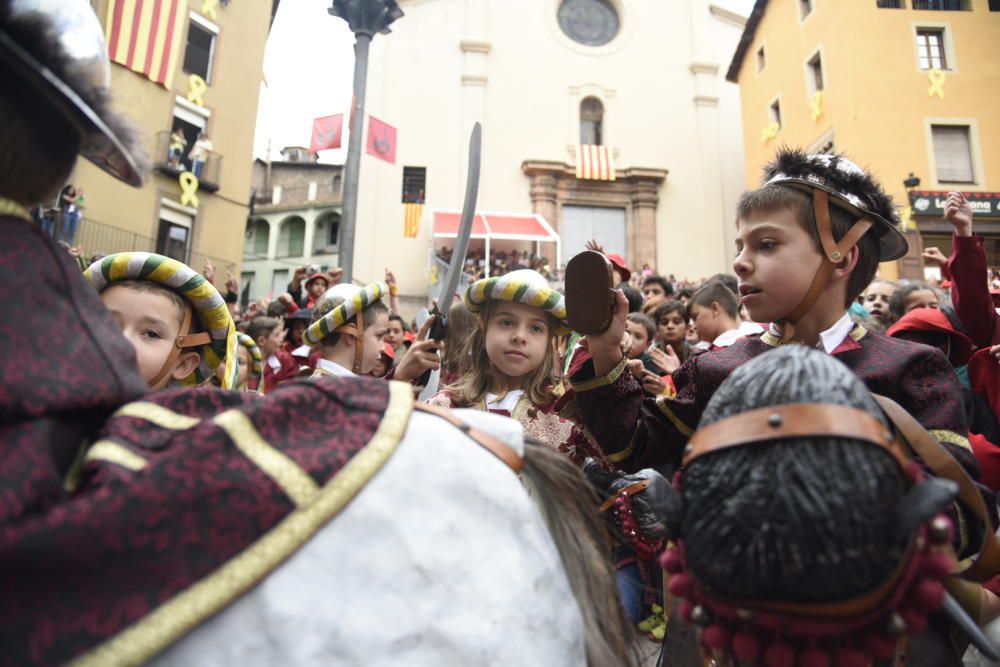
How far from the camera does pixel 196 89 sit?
1864cm

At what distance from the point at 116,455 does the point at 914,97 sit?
22051 millimetres

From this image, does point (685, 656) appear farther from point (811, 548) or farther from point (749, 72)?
point (749, 72)

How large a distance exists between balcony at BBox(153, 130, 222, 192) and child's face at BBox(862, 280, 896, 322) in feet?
56.3

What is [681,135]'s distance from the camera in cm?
2359

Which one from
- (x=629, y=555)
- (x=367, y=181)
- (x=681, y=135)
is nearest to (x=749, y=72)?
(x=681, y=135)

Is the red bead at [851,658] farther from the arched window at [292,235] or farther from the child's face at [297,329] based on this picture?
the arched window at [292,235]

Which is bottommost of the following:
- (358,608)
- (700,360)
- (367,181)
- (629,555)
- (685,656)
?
(629,555)

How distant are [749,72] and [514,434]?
25.3m

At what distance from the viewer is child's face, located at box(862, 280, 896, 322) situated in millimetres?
5625

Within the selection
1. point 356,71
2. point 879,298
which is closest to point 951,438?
point 879,298

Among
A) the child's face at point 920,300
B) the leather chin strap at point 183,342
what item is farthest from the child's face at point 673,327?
the leather chin strap at point 183,342

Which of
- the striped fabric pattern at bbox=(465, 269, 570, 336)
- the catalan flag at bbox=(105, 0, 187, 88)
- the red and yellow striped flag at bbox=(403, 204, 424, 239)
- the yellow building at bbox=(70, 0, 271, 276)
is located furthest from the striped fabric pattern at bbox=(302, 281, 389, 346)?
the red and yellow striped flag at bbox=(403, 204, 424, 239)

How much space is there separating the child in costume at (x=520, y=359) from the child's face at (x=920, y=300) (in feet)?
8.42

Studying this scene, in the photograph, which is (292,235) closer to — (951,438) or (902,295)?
(902,295)
